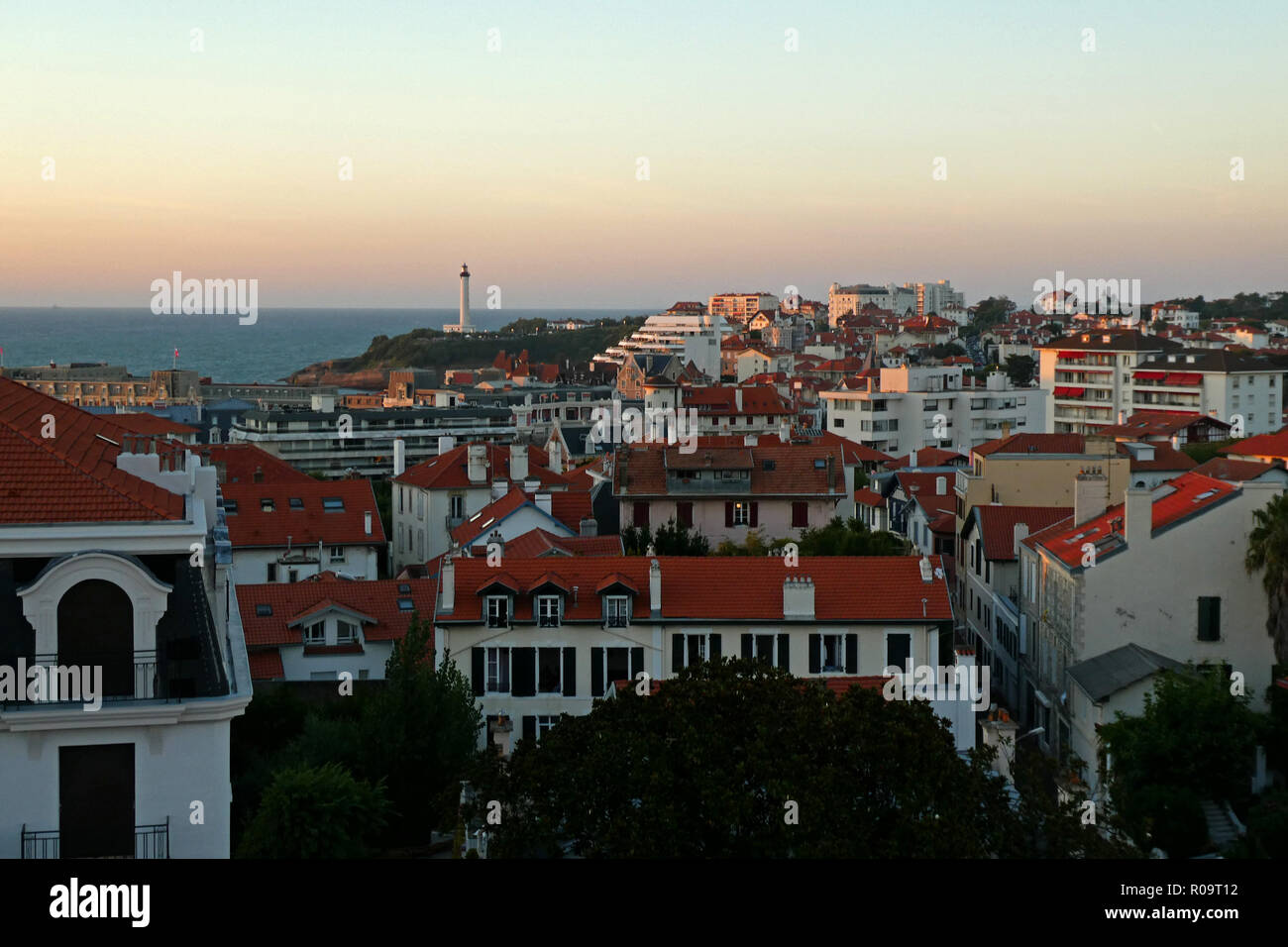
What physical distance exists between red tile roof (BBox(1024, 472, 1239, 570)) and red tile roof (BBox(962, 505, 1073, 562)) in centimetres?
172

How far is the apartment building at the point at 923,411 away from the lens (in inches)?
3484

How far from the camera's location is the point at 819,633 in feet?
93.0

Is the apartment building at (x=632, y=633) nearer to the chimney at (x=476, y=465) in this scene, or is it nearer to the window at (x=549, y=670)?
the window at (x=549, y=670)

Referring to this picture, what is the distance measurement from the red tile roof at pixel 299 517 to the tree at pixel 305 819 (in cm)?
2727

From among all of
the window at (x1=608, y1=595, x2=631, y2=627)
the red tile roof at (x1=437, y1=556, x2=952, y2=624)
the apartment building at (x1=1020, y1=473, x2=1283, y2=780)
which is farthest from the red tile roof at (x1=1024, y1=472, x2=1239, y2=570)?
the window at (x1=608, y1=595, x2=631, y2=627)

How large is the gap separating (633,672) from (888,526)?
73.5 feet

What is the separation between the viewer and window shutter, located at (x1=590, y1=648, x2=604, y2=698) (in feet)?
93.1

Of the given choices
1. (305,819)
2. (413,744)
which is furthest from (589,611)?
(305,819)

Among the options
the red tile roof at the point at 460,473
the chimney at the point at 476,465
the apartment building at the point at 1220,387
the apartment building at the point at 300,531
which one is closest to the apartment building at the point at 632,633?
the apartment building at the point at 300,531

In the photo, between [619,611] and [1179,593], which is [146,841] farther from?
[1179,593]

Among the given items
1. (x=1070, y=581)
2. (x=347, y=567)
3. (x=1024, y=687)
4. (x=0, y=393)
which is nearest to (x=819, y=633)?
(x=1070, y=581)

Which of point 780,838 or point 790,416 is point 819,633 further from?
point 790,416

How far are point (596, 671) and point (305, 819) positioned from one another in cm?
1190

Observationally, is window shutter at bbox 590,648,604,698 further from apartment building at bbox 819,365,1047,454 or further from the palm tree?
apartment building at bbox 819,365,1047,454
